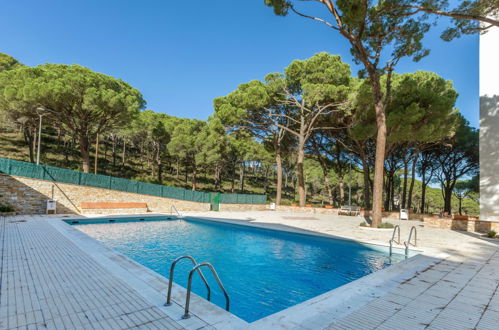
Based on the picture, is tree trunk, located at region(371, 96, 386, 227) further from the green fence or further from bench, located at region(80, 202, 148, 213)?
bench, located at region(80, 202, 148, 213)

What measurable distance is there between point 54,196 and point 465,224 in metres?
19.6

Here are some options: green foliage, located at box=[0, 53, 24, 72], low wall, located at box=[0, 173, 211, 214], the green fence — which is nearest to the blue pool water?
low wall, located at box=[0, 173, 211, 214]

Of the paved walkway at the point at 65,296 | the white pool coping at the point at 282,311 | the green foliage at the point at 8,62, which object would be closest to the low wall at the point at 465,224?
the white pool coping at the point at 282,311

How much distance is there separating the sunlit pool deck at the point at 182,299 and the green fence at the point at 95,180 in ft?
27.5

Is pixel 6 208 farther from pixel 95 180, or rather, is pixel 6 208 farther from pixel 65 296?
pixel 65 296

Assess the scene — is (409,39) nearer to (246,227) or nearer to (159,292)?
(246,227)

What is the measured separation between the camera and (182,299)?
328 cm

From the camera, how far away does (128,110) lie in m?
Answer: 18.4

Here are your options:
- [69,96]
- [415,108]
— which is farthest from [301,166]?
[69,96]

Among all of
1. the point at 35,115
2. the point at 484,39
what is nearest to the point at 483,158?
the point at 484,39

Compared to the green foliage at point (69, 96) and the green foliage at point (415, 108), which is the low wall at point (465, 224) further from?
the green foliage at point (69, 96)

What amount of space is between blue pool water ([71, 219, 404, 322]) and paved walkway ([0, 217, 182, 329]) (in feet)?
5.15

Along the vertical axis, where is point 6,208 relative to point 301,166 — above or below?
below

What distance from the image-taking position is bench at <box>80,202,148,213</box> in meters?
13.3
